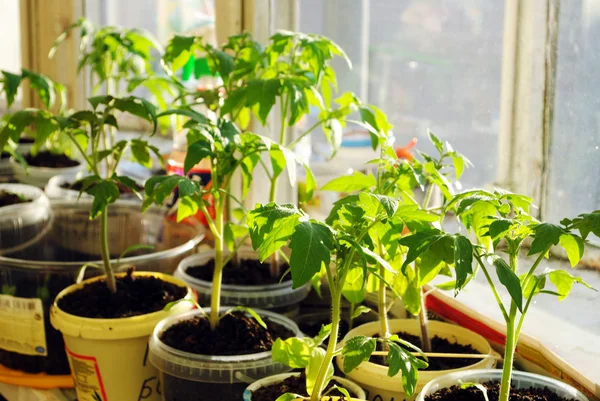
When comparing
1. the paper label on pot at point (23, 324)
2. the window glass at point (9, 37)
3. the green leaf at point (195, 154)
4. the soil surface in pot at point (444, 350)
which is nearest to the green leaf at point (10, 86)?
the paper label on pot at point (23, 324)

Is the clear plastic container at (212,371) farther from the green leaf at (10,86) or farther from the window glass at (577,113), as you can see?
the green leaf at (10,86)

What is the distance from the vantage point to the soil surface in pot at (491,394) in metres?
0.85

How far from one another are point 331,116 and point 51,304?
1.93 feet

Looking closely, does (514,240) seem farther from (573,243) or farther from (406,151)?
(406,151)

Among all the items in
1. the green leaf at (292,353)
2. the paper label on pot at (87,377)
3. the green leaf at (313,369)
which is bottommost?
the paper label on pot at (87,377)

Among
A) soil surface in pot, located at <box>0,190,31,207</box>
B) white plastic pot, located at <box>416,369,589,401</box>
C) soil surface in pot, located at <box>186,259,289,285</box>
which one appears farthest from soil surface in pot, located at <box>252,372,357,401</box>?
soil surface in pot, located at <box>0,190,31,207</box>

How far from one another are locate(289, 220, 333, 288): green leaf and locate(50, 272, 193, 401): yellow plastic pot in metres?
0.52

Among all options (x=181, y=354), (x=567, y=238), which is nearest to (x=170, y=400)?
(x=181, y=354)

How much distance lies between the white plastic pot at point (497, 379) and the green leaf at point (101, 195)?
0.50 metres

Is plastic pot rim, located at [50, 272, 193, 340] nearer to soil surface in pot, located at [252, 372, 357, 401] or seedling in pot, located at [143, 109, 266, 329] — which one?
seedling in pot, located at [143, 109, 266, 329]

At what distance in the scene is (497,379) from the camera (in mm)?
893

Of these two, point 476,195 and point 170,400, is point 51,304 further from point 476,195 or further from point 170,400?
point 476,195

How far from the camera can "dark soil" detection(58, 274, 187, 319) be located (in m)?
1.18

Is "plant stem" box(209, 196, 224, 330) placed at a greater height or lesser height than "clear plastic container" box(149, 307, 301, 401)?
greater
